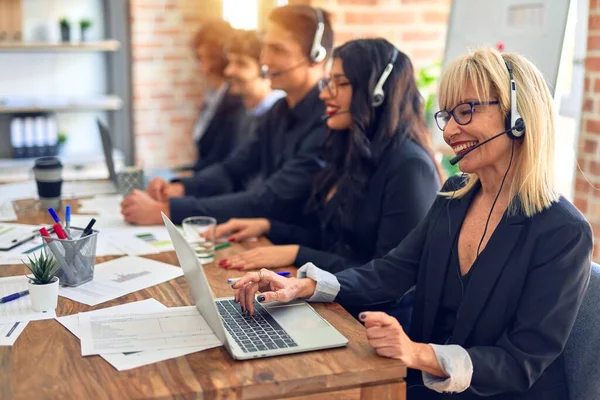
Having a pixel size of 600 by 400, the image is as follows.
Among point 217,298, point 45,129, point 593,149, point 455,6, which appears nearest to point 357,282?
point 217,298

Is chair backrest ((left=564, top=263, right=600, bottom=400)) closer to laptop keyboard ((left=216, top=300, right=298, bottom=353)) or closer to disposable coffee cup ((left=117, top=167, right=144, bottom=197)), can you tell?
laptop keyboard ((left=216, top=300, right=298, bottom=353))

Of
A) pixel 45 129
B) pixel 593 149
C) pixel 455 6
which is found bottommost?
pixel 45 129

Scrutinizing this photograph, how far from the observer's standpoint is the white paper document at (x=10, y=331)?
142cm

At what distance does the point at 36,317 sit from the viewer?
154 centimetres

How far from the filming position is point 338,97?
87.5 inches

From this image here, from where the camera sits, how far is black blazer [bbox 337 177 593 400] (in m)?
1.43

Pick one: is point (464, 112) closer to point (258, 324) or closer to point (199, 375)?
point (258, 324)

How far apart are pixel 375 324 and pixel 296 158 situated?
1.39m

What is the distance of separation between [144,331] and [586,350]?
91 cm

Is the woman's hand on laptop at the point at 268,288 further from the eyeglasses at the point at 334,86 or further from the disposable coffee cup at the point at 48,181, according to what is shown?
the disposable coffee cup at the point at 48,181

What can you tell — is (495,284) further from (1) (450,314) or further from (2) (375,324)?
(2) (375,324)

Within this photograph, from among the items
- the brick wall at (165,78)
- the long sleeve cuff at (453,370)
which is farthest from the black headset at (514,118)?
the brick wall at (165,78)

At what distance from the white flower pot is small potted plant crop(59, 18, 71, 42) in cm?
336

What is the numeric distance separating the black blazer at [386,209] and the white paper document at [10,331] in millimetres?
772
